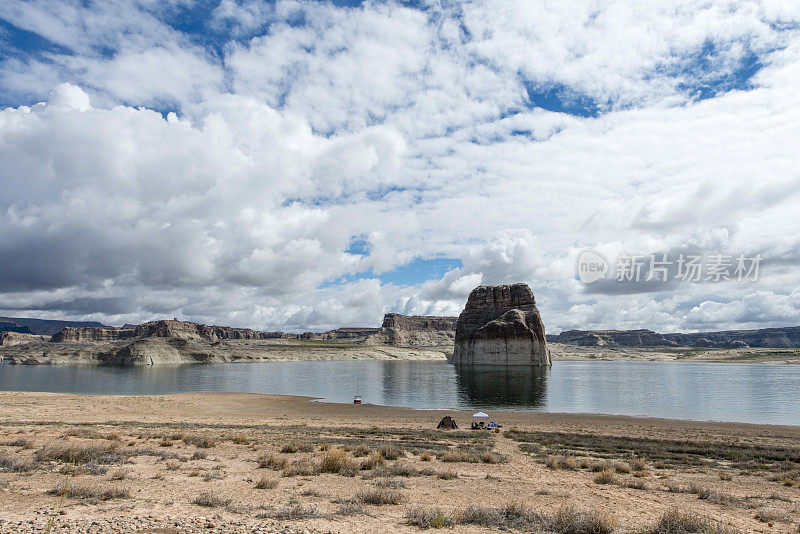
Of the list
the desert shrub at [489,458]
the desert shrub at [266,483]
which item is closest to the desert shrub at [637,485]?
the desert shrub at [489,458]

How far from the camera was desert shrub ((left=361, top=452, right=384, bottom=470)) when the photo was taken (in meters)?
15.9

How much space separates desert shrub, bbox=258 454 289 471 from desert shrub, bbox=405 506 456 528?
22.1 ft

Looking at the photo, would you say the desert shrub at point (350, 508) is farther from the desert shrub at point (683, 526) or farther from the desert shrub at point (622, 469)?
the desert shrub at point (622, 469)

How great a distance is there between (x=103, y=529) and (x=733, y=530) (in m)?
13.3

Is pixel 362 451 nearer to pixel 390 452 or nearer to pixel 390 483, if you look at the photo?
pixel 390 452

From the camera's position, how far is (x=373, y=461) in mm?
16422

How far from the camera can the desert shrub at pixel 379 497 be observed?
449 inches

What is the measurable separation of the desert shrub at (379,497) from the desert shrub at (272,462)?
16.1ft

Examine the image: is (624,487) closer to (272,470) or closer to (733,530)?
(733,530)

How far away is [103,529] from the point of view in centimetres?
854

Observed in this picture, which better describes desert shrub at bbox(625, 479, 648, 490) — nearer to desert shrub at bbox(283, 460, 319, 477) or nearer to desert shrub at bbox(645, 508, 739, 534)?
desert shrub at bbox(645, 508, 739, 534)

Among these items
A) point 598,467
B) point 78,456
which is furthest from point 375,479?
point 78,456

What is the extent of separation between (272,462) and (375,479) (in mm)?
4187

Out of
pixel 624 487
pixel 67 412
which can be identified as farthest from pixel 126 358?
pixel 624 487
